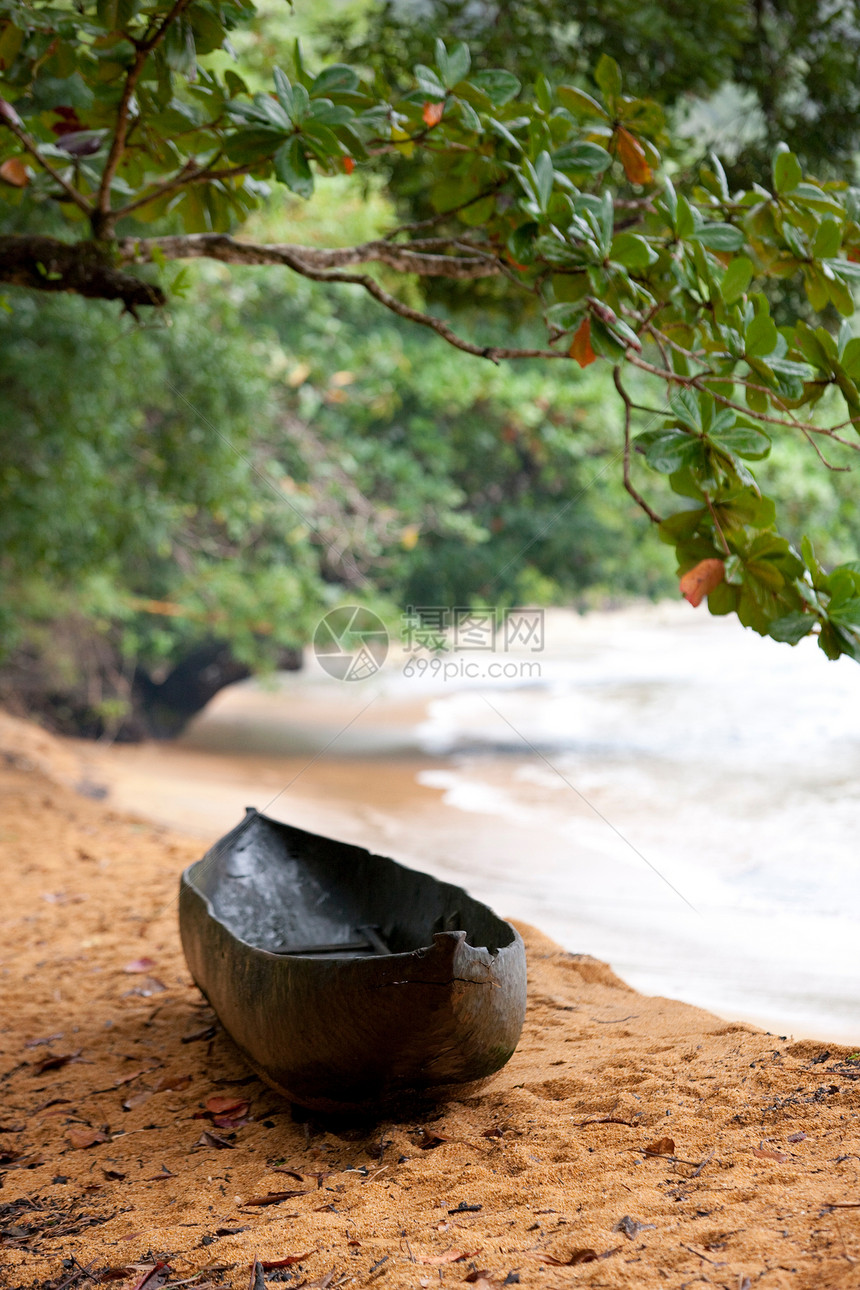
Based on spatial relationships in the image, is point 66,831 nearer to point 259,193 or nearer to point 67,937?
point 67,937

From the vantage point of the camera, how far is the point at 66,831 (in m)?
5.21

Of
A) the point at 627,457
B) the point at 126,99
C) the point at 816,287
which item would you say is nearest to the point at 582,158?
the point at 816,287

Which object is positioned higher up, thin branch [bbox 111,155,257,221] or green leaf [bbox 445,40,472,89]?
green leaf [bbox 445,40,472,89]

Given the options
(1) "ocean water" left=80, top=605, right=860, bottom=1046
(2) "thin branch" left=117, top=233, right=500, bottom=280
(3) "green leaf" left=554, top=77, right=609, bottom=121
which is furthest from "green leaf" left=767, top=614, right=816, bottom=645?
(1) "ocean water" left=80, top=605, right=860, bottom=1046

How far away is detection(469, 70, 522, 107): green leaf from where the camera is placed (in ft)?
6.91

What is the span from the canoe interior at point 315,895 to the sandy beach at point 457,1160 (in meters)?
0.34

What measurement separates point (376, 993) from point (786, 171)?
5.99ft

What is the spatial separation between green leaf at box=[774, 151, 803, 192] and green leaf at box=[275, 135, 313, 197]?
0.95 meters

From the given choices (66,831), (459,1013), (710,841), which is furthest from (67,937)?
(710,841)

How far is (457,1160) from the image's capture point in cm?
183

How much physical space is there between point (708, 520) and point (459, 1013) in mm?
1034

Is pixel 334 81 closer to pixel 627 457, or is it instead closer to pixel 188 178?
pixel 188 178

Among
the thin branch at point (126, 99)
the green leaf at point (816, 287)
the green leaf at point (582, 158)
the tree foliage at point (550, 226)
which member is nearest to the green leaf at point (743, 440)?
the tree foliage at point (550, 226)
